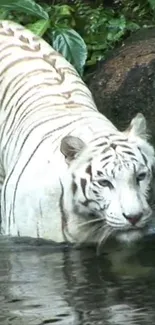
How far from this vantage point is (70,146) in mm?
6055

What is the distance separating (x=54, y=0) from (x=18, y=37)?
3.41 metres

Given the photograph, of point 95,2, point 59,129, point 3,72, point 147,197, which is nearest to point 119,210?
point 147,197

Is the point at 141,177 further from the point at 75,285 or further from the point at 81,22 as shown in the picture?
the point at 81,22

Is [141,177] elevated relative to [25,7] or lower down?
elevated

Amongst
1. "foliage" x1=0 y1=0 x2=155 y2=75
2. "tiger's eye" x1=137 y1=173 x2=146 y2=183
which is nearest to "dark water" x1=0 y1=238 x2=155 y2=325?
"tiger's eye" x1=137 y1=173 x2=146 y2=183

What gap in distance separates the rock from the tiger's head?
2240 millimetres

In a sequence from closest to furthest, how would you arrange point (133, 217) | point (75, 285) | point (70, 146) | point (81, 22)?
point (75, 285)
point (133, 217)
point (70, 146)
point (81, 22)

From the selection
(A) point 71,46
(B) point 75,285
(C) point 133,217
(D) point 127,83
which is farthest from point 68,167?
(A) point 71,46

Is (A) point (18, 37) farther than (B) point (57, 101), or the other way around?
(A) point (18, 37)

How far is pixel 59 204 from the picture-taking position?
6164 millimetres

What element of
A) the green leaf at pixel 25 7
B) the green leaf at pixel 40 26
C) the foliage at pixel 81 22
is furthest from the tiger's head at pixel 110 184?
the green leaf at pixel 25 7

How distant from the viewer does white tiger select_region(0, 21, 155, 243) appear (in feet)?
19.4

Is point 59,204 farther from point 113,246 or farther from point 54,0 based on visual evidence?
point 54,0

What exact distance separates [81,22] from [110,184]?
14.5 ft
